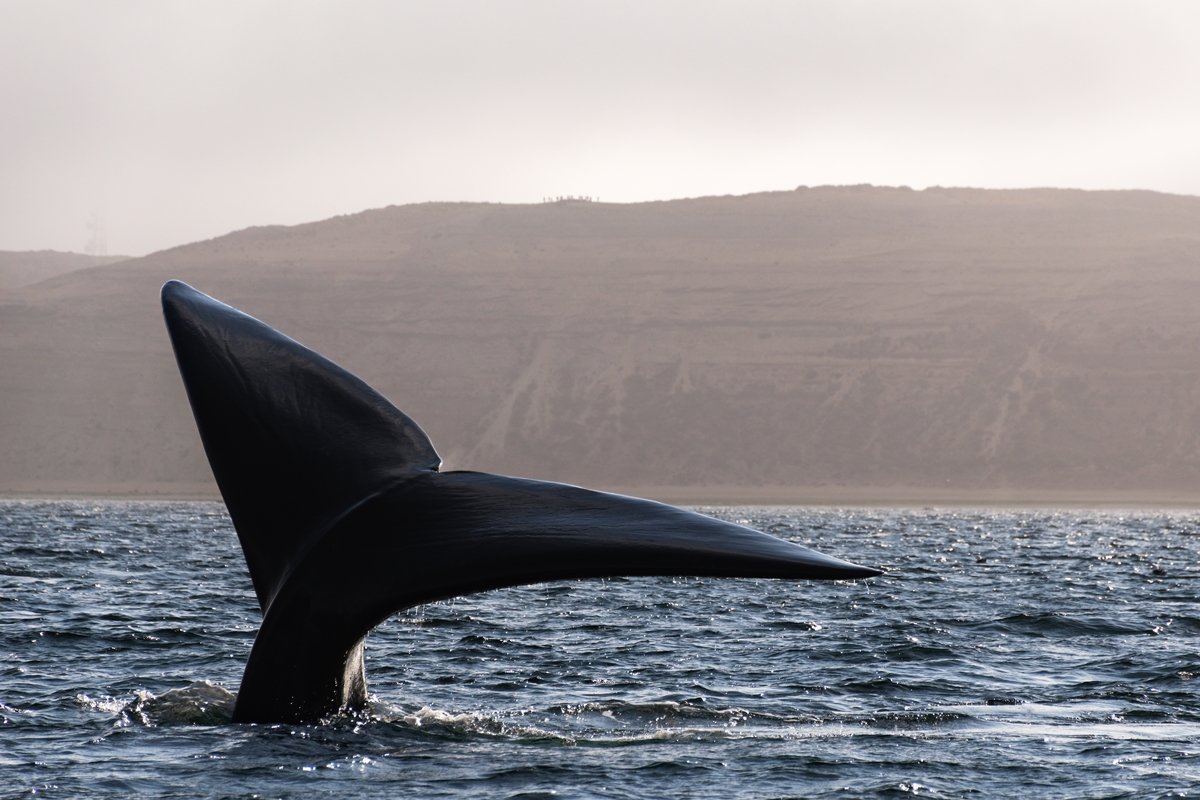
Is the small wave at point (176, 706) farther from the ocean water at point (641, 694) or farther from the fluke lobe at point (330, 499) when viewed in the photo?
the fluke lobe at point (330, 499)

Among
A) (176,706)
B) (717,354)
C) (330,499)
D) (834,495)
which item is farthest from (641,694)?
(717,354)

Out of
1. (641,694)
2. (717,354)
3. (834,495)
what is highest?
(717,354)

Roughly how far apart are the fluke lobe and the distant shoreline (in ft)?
257

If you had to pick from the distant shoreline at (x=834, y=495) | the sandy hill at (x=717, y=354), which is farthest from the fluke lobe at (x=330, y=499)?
the sandy hill at (x=717, y=354)

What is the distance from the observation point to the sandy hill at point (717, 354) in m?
100

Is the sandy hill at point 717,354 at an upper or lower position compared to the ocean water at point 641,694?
upper

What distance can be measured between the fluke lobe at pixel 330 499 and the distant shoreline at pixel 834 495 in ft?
257

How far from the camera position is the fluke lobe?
7.51m

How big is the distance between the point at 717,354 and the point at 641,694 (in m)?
97.1

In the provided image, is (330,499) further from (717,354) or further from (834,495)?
(717,354)

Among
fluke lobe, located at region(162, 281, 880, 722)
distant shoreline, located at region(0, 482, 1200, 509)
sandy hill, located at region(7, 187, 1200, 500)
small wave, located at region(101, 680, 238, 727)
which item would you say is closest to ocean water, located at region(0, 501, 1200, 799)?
small wave, located at region(101, 680, 238, 727)

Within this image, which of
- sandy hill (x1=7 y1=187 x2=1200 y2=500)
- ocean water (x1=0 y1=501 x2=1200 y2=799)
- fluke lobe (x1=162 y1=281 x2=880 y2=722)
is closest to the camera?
fluke lobe (x1=162 y1=281 x2=880 y2=722)

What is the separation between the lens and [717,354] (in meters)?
109

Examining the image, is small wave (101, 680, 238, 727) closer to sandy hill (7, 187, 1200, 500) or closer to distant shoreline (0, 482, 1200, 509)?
distant shoreline (0, 482, 1200, 509)
